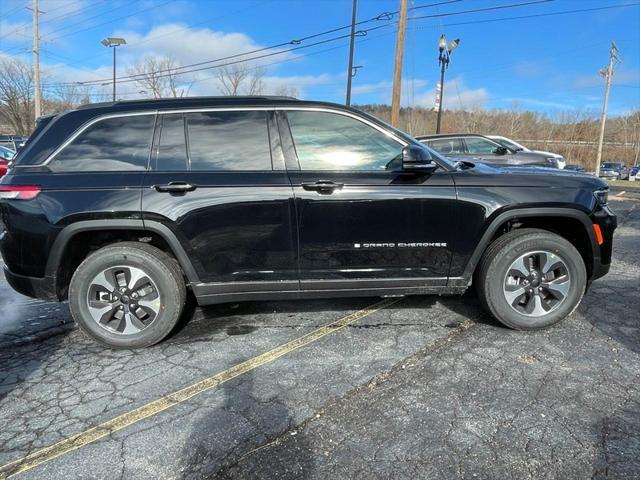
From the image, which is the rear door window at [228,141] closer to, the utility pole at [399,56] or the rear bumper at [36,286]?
the rear bumper at [36,286]

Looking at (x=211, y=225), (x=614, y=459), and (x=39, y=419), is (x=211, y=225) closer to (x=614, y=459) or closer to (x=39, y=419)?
(x=39, y=419)

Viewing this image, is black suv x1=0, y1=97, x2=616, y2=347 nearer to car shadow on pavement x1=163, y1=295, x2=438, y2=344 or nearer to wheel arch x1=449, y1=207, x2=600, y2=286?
wheel arch x1=449, y1=207, x2=600, y2=286

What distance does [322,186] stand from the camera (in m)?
3.40

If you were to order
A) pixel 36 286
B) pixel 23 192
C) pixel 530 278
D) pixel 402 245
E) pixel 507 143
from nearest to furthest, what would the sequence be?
1. pixel 23 192
2. pixel 36 286
3. pixel 402 245
4. pixel 530 278
5. pixel 507 143

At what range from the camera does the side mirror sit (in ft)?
11.0

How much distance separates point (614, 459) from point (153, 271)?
3061 mm

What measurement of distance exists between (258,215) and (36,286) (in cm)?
176

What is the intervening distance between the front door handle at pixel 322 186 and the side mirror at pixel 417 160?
0.53 metres

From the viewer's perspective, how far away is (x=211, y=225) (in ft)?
11.1

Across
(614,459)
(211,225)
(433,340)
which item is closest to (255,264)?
(211,225)

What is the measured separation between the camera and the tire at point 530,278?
363 cm

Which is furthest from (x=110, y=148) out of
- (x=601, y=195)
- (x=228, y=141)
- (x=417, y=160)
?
(x=601, y=195)

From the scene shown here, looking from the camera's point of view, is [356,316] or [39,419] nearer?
[39,419]

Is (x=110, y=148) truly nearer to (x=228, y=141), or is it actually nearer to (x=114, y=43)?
(x=228, y=141)
